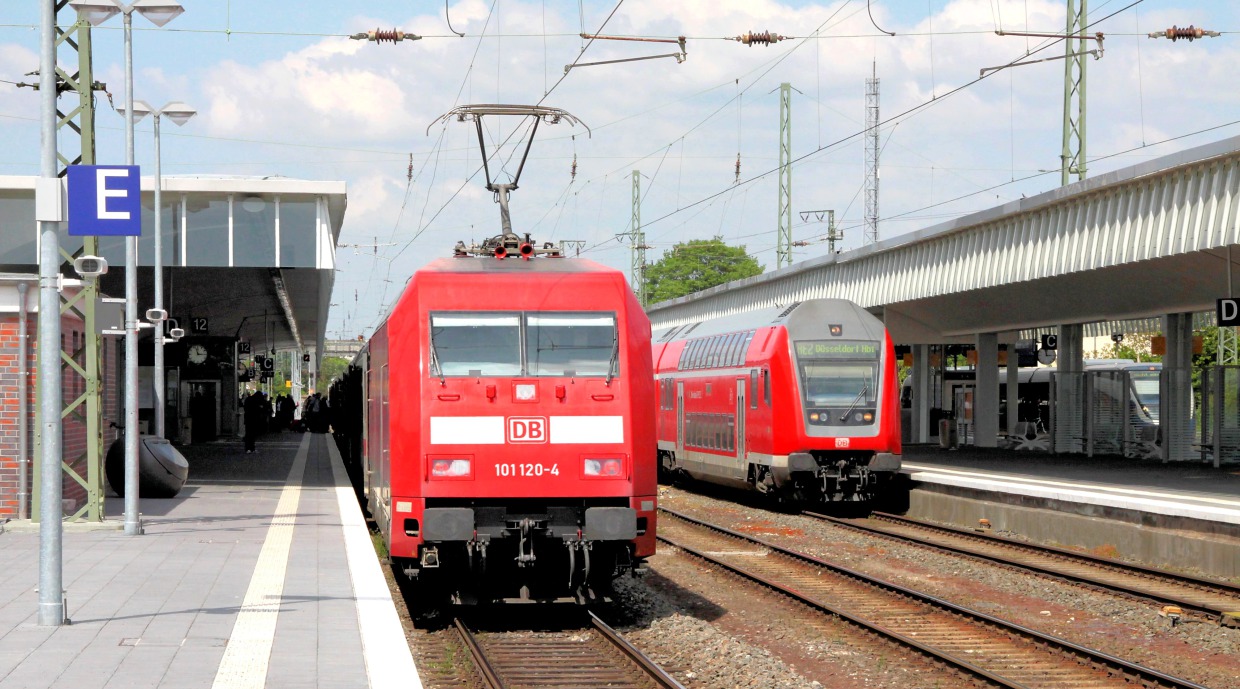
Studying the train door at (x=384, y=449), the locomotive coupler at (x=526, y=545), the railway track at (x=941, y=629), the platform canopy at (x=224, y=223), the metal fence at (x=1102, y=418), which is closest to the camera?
the railway track at (x=941, y=629)

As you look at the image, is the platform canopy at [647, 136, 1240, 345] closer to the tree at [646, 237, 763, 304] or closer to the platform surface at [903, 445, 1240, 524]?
the platform surface at [903, 445, 1240, 524]

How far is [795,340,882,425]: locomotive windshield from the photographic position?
21.2 metres

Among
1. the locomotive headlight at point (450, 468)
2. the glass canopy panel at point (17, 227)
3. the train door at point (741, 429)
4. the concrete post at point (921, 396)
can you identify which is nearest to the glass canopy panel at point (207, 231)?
the glass canopy panel at point (17, 227)

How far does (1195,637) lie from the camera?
1147cm

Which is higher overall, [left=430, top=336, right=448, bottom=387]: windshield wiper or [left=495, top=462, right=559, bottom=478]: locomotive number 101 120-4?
[left=430, top=336, right=448, bottom=387]: windshield wiper

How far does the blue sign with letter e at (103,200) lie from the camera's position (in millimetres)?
10289

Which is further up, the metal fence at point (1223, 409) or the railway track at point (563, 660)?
the metal fence at point (1223, 409)

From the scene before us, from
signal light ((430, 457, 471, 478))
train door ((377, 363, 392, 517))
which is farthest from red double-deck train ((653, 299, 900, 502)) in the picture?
signal light ((430, 457, 471, 478))

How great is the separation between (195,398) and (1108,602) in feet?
120

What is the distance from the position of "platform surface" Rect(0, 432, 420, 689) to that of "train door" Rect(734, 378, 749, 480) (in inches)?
289

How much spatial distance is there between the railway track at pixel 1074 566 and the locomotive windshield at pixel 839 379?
168 cm

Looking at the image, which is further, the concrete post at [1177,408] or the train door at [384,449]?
the concrete post at [1177,408]

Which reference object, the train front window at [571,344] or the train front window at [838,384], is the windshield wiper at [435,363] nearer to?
the train front window at [571,344]

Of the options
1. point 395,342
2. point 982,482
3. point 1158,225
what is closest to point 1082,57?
point 1158,225
